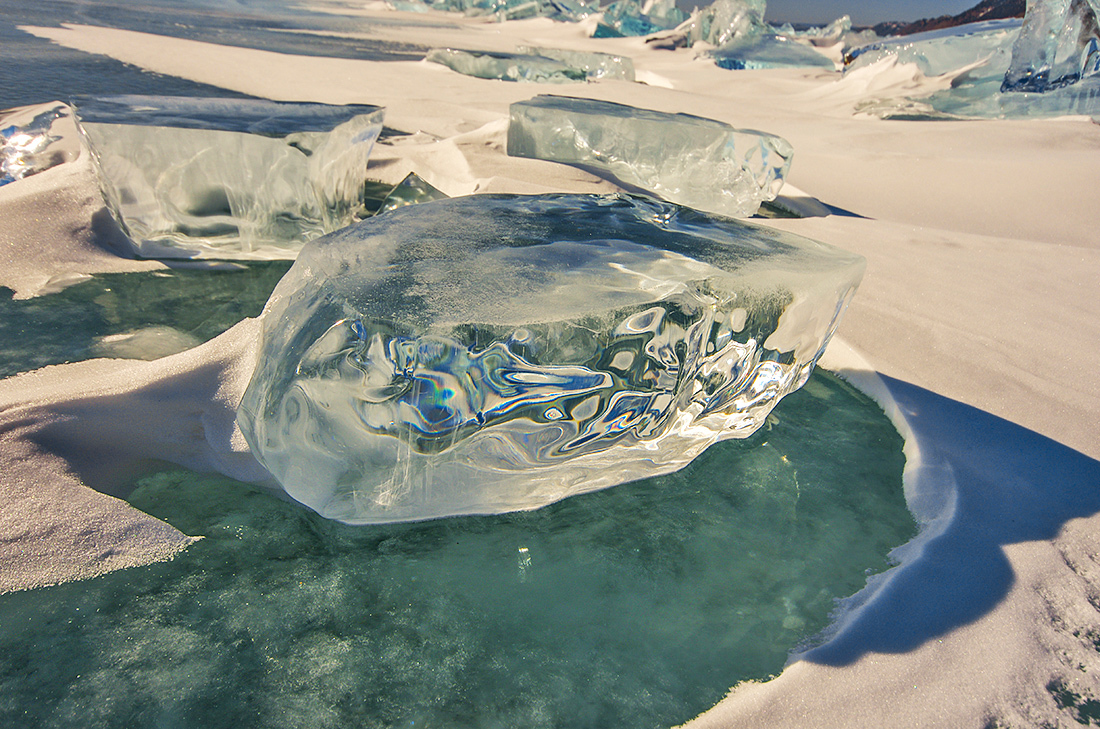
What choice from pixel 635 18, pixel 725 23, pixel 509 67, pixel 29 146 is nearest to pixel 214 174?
pixel 29 146

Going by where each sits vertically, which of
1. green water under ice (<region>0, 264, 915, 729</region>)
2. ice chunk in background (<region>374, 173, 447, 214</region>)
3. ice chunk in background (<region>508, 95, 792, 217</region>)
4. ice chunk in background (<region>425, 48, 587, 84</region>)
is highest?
ice chunk in background (<region>425, 48, 587, 84</region>)

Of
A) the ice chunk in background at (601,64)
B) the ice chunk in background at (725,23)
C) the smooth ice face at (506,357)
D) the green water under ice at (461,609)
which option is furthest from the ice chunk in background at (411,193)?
the ice chunk in background at (725,23)

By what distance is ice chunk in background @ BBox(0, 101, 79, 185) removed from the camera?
103 inches

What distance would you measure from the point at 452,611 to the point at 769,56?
1159 cm

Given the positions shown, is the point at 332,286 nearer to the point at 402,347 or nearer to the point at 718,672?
the point at 402,347

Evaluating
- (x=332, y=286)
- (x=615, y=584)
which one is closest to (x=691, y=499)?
(x=615, y=584)

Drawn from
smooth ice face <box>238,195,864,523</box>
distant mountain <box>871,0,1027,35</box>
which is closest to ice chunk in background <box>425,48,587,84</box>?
smooth ice face <box>238,195,864,523</box>

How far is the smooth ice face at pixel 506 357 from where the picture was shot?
102 cm

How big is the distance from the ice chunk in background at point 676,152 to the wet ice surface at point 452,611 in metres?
1.92

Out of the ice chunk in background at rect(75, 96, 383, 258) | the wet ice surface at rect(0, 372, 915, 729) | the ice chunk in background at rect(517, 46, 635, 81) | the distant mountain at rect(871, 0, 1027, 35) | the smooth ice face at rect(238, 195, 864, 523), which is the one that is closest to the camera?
the wet ice surface at rect(0, 372, 915, 729)

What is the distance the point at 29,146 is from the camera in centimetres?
272

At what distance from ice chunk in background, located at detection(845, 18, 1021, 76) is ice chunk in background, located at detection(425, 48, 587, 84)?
335 cm

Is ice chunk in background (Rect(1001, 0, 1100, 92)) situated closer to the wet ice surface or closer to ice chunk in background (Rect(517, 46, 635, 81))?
ice chunk in background (Rect(517, 46, 635, 81))

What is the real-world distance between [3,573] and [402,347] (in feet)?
2.04
